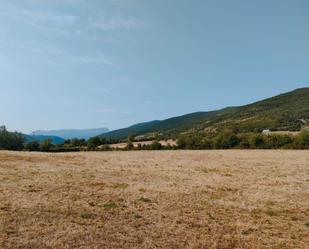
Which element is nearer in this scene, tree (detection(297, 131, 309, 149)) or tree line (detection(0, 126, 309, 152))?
tree (detection(297, 131, 309, 149))

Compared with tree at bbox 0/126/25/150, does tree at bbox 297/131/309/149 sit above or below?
below

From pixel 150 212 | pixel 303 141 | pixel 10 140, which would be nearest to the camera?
pixel 150 212

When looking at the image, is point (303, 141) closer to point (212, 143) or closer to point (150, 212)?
point (212, 143)

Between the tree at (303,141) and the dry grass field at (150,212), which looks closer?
the dry grass field at (150,212)

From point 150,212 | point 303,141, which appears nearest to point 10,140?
point 303,141

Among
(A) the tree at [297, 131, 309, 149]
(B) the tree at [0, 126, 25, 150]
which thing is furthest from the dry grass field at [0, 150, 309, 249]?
(B) the tree at [0, 126, 25, 150]

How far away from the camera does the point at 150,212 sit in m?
18.6

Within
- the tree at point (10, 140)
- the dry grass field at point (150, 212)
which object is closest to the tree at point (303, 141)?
the dry grass field at point (150, 212)

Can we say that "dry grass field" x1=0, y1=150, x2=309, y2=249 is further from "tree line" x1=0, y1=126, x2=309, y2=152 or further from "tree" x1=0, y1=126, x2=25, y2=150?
"tree" x1=0, y1=126, x2=25, y2=150

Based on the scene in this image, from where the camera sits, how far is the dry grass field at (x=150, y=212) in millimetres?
14070

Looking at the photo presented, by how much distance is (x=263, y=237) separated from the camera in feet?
48.7

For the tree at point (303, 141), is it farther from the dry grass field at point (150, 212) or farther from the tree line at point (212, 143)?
the dry grass field at point (150, 212)

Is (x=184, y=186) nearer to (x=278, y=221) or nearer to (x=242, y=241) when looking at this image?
(x=278, y=221)

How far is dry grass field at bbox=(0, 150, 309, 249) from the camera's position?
46.2 ft
